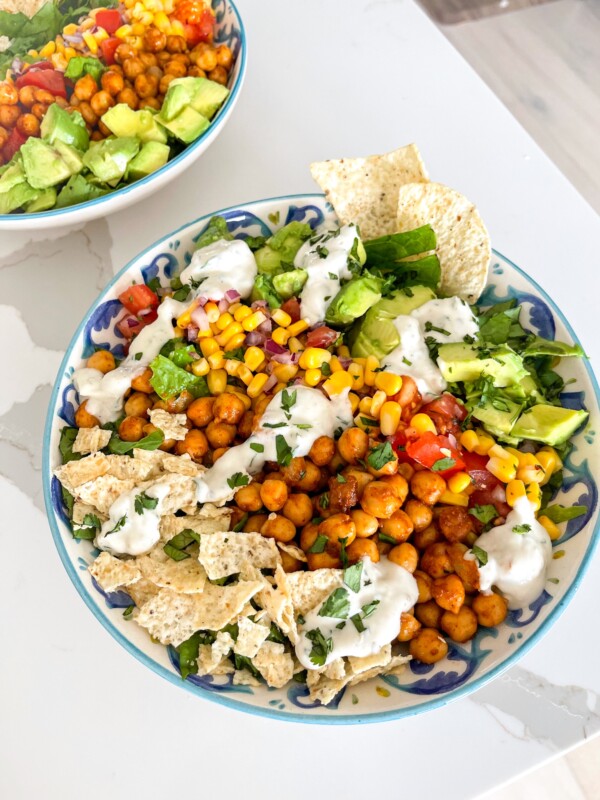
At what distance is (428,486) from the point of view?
5.48ft

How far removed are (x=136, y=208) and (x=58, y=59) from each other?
0.59 metres

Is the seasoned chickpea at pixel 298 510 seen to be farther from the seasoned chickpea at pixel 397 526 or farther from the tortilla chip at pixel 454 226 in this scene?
the tortilla chip at pixel 454 226

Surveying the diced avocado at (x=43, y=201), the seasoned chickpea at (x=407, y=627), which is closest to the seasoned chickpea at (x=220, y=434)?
the seasoned chickpea at (x=407, y=627)

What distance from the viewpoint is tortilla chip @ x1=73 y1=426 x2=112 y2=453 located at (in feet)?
5.82

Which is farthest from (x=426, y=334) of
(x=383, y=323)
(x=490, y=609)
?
(x=490, y=609)

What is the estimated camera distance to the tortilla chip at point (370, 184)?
2.01 m

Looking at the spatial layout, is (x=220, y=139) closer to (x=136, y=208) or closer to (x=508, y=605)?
(x=136, y=208)

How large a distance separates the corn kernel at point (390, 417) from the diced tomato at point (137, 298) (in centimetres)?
77

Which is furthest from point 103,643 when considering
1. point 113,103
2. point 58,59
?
point 58,59

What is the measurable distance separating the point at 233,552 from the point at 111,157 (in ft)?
4.32

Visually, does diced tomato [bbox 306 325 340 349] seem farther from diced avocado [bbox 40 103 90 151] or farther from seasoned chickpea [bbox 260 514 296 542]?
diced avocado [bbox 40 103 90 151]

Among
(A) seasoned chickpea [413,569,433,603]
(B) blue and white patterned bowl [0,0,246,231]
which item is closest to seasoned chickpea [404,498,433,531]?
(A) seasoned chickpea [413,569,433,603]

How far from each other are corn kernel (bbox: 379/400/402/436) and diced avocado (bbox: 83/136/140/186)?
1.16 meters

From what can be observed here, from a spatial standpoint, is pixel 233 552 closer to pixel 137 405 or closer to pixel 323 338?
pixel 137 405
